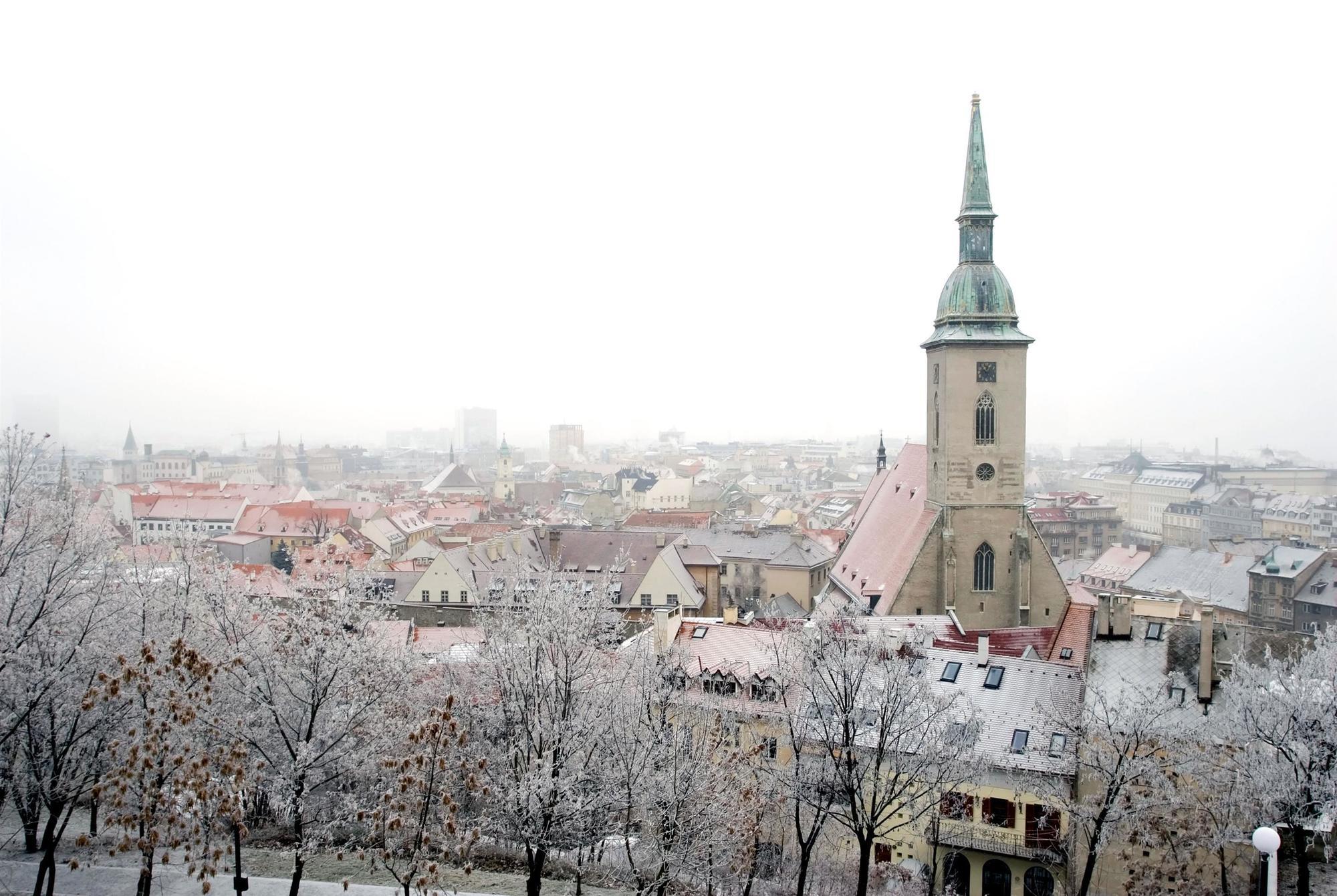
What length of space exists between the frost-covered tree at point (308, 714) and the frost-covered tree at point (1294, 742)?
2059 cm

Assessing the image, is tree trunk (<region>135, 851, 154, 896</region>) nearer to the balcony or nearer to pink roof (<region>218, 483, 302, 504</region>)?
the balcony

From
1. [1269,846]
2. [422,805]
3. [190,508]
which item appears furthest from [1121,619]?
[190,508]

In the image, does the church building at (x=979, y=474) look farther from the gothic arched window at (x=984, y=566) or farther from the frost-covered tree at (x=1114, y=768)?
the frost-covered tree at (x=1114, y=768)

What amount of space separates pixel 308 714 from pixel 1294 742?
22.9 metres

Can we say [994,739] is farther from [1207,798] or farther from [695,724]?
[695,724]

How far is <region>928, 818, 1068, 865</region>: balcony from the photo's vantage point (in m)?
26.9

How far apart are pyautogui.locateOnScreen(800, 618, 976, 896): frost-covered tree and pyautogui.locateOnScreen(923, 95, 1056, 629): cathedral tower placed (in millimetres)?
16817

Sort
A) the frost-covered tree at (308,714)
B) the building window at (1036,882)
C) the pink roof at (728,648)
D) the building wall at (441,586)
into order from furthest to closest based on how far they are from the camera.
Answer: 1. the building wall at (441,586)
2. the pink roof at (728,648)
3. the building window at (1036,882)
4. the frost-covered tree at (308,714)

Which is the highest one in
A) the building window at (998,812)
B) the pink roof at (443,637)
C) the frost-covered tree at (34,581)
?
the frost-covered tree at (34,581)

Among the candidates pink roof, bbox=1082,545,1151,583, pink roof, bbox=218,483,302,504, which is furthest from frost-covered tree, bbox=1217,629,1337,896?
pink roof, bbox=218,483,302,504

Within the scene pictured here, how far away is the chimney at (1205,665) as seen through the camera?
28.6 m

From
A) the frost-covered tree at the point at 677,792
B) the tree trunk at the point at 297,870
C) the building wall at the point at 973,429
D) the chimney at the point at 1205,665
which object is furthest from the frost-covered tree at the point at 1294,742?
the tree trunk at the point at 297,870

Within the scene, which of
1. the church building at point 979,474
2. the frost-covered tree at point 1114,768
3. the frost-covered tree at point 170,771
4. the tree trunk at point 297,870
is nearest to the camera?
the frost-covered tree at point 170,771

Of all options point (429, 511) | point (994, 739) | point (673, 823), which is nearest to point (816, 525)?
point (429, 511)
